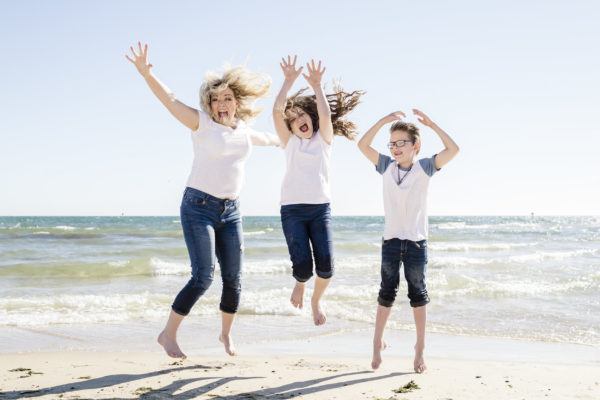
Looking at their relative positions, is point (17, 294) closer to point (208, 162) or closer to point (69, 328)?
point (69, 328)

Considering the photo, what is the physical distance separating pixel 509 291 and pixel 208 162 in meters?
8.48

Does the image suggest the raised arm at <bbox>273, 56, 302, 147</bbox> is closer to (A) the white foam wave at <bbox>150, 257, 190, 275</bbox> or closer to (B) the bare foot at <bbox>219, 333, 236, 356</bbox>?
(B) the bare foot at <bbox>219, 333, 236, 356</bbox>

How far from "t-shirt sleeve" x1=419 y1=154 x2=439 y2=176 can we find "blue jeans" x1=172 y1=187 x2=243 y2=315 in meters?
1.53

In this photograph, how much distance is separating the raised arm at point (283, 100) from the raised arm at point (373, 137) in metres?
0.63

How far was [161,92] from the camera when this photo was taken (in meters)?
4.98

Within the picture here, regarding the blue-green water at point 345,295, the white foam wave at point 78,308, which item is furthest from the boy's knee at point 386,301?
the white foam wave at point 78,308

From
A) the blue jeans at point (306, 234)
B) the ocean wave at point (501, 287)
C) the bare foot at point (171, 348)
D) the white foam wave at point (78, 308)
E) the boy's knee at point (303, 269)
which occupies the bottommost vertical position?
the white foam wave at point (78, 308)

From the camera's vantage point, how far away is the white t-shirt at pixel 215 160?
4996mm

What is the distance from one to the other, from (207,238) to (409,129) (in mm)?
1864

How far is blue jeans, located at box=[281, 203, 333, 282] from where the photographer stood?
5332mm

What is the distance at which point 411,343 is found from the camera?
24.0 ft

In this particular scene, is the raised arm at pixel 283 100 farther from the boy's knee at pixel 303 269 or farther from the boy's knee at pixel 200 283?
Result: the boy's knee at pixel 200 283

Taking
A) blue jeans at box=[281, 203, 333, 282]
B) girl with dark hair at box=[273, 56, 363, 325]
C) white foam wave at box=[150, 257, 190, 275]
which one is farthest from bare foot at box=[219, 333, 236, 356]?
white foam wave at box=[150, 257, 190, 275]

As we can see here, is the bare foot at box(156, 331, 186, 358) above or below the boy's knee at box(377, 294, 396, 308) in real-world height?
below
